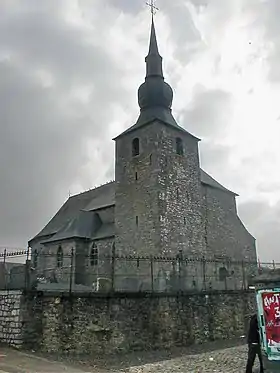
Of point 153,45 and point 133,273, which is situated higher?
point 153,45

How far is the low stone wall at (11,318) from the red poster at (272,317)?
27.8ft

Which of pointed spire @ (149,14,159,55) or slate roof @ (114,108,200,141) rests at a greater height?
pointed spire @ (149,14,159,55)

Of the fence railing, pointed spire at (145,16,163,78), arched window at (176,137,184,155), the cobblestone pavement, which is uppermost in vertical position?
pointed spire at (145,16,163,78)

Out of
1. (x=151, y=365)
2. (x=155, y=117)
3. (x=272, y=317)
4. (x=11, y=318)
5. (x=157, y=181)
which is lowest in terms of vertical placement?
(x=151, y=365)

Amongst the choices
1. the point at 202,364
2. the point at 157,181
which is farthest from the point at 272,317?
the point at 157,181

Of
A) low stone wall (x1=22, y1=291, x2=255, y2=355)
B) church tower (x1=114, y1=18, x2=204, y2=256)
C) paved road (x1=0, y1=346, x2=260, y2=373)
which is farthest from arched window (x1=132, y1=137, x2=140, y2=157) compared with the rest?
paved road (x1=0, y1=346, x2=260, y2=373)

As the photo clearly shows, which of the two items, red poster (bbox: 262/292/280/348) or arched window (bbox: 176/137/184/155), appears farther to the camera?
arched window (bbox: 176/137/184/155)

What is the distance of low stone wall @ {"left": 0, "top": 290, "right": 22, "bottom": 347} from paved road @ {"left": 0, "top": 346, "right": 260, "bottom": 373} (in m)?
0.60

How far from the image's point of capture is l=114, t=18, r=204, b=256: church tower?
27547mm

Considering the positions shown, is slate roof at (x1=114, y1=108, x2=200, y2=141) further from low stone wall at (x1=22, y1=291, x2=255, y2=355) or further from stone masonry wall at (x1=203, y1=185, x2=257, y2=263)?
low stone wall at (x1=22, y1=291, x2=255, y2=355)

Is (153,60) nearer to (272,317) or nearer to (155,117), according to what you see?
(155,117)

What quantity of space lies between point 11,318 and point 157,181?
16.2 metres

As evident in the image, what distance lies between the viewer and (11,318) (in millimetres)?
13766

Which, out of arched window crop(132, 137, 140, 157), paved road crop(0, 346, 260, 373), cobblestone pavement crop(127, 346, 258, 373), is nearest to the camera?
paved road crop(0, 346, 260, 373)
